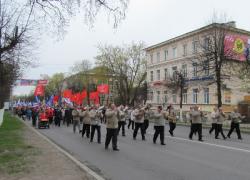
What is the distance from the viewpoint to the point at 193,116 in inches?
733

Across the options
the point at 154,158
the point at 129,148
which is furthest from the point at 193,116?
the point at 154,158

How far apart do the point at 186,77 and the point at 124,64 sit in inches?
569

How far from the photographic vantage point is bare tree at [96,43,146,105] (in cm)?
6769

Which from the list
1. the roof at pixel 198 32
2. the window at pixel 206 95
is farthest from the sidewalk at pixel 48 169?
the window at pixel 206 95

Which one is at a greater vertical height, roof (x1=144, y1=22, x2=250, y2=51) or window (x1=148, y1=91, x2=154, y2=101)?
roof (x1=144, y1=22, x2=250, y2=51)

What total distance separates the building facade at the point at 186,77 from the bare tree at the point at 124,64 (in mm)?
3010

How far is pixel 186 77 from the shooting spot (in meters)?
56.6

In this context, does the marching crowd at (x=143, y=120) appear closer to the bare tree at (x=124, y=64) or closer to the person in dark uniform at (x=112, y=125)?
the person in dark uniform at (x=112, y=125)

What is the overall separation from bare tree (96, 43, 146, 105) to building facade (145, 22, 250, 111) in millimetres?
3010

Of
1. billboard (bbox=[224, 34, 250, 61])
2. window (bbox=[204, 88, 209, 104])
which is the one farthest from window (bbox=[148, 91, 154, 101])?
billboard (bbox=[224, 34, 250, 61])

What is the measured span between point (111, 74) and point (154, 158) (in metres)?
57.8

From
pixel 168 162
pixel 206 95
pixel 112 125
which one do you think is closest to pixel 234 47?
pixel 206 95

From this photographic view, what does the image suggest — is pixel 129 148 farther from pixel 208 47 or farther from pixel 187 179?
pixel 208 47

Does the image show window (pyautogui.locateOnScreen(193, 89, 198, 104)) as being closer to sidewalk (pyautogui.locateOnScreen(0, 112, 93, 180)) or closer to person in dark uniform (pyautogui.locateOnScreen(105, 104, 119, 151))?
person in dark uniform (pyautogui.locateOnScreen(105, 104, 119, 151))
